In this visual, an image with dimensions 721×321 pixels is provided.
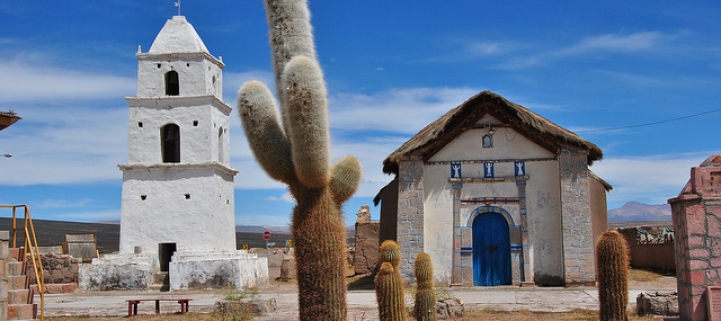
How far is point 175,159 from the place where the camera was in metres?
24.1

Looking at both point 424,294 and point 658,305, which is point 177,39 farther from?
point 658,305

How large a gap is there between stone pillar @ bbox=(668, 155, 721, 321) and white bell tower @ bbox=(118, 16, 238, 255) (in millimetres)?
14947

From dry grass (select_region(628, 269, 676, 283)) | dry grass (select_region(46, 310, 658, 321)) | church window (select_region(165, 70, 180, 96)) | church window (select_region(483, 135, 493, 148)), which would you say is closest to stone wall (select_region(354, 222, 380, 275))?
church window (select_region(483, 135, 493, 148))

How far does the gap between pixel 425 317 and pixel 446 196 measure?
892 cm

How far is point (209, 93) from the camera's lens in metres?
23.1

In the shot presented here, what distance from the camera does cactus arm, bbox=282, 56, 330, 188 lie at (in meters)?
8.58

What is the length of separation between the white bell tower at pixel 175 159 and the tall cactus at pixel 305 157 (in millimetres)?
13843

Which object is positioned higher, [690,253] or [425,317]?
[690,253]

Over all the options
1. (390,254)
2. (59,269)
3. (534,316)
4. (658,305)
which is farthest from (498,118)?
(59,269)

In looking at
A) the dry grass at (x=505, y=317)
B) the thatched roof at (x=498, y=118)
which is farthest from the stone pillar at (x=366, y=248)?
the dry grass at (x=505, y=317)

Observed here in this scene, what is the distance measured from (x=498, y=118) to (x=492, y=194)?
2127 millimetres

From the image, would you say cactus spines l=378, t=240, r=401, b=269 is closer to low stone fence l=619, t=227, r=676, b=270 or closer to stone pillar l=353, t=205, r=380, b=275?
low stone fence l=619, t=227, r=676, b=270

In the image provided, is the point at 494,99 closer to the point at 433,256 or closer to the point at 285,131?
the point at 433,256

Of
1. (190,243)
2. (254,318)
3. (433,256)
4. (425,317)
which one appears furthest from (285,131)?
(190,243)
